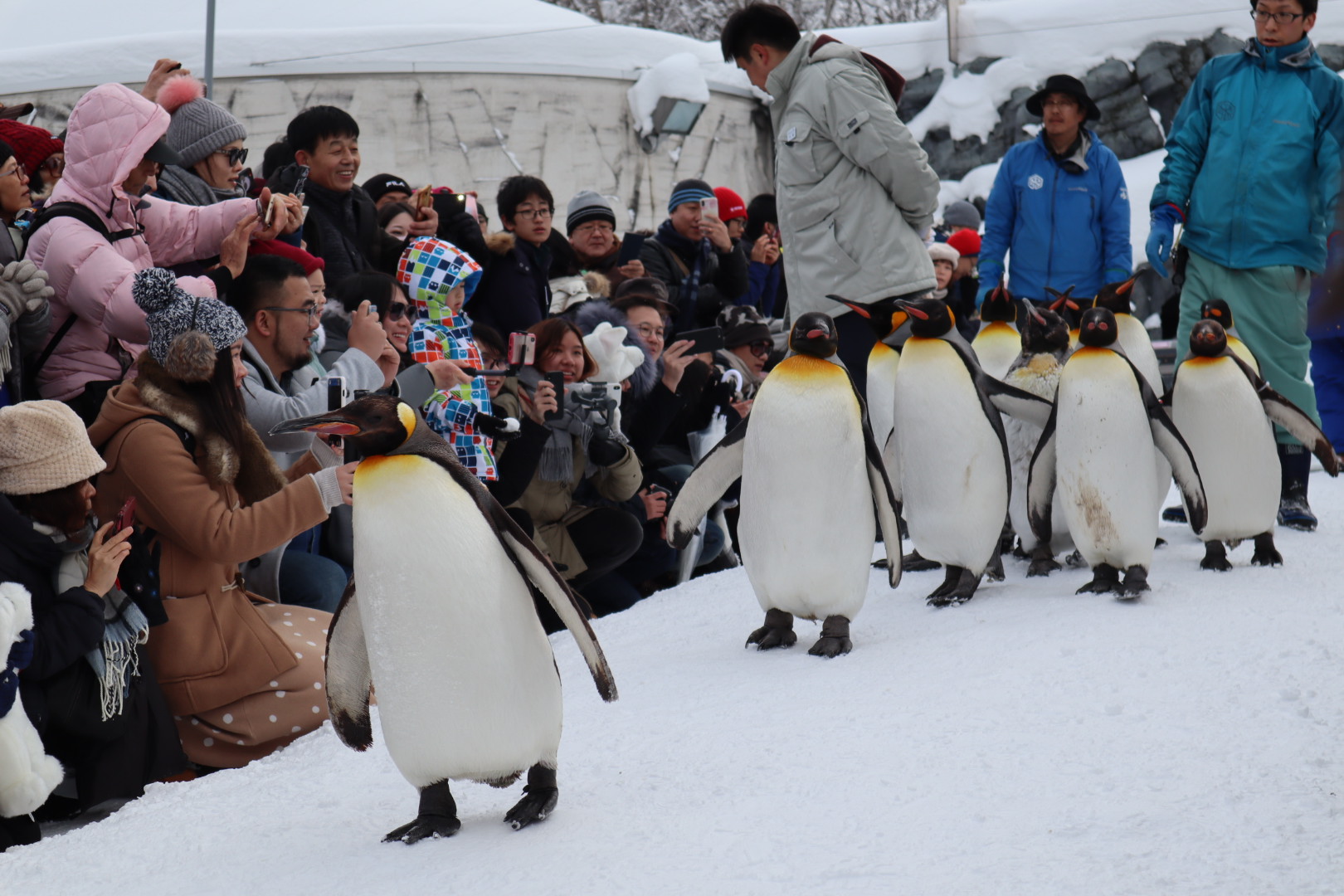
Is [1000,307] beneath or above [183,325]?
beneath

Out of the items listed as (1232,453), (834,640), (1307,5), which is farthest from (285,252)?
(1307,5)

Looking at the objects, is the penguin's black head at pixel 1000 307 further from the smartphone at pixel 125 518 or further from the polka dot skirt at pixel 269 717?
the smartphone at pixel 125 518

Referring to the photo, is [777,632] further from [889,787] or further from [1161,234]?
[1161,234]

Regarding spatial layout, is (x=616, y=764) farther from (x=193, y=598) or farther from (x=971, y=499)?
(x=971, y=499)

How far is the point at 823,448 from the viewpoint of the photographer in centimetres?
313

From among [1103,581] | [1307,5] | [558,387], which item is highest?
[1307,5]

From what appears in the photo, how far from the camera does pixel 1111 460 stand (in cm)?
345

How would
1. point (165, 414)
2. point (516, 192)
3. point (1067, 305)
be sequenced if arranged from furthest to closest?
point (516, 192) < point (1067, 305) < point (165, 414)

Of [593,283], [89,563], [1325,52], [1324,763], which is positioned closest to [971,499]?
[1324,763]

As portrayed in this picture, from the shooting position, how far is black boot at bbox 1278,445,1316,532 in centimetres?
435

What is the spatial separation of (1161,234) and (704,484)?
2119 mm

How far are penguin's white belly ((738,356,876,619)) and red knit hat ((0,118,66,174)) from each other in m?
2.37

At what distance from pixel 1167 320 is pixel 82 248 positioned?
948cm

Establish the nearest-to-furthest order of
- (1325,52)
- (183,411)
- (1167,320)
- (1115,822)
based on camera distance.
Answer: (1115,822), (183,411), (1167,320), (1325,52)
